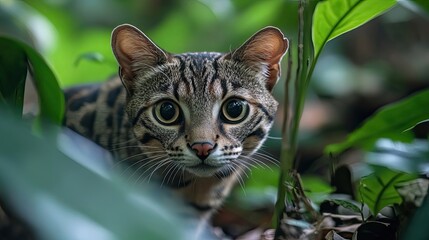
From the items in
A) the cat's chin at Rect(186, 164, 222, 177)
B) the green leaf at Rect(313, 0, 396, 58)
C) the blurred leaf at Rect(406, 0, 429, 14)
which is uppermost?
the blurred leaf at Rect(406, 0, 429, 14)

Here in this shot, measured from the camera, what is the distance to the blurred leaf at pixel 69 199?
103 centimetres

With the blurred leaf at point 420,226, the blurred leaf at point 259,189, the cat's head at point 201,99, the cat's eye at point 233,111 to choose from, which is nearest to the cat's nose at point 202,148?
the cat's head at point 201,99

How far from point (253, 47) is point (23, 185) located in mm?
1217

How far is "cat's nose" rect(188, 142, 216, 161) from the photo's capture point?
1.94 m

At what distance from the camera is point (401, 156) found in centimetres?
201

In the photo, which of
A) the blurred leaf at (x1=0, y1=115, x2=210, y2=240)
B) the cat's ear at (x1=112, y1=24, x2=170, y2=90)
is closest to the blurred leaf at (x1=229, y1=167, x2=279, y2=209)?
the cat's ear at (x1=112, y1=24, x2=170, y2=90)

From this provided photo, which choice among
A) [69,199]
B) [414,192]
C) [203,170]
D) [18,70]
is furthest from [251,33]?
[69,199]

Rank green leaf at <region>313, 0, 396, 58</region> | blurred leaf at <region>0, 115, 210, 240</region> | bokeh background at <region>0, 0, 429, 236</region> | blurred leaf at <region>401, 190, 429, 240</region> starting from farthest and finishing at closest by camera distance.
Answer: bokeh background at <region>0, 0, 429, 236</region>
green leaf at <region>313, 0, 396, 58</region>
blurred leaf at <region>401, 190, 429, 240</region>
blurred leaf at <region>0, 115, 210, 240</region>

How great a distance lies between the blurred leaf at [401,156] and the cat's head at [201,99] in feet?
1.18

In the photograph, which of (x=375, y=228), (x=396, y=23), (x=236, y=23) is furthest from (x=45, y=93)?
(x=396, y=23)

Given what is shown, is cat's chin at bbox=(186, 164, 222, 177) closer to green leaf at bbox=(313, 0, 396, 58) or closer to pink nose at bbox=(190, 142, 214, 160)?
pink nose at bbox=(190, 142, 214, 160)

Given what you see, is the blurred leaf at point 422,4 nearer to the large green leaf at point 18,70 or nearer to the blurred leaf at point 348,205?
the blurred leaf at point 348,205

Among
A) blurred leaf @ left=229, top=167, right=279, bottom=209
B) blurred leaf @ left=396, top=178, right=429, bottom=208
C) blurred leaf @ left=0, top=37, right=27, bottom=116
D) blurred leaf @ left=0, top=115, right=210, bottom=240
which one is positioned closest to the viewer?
blurred leaf @ left=0, top=115, right=210, bottom=240

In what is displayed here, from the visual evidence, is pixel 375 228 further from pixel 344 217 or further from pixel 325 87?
pixel 325 87
